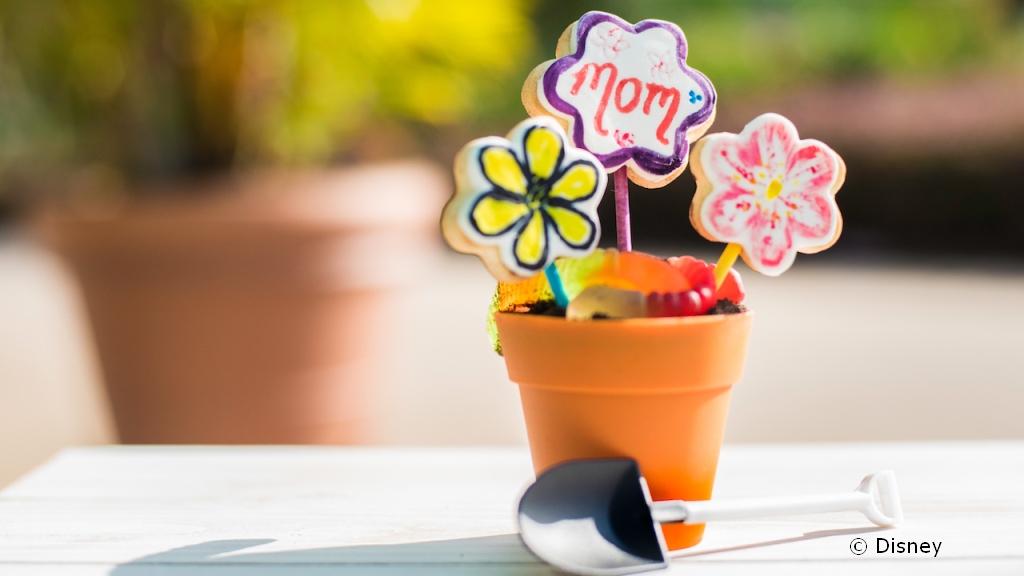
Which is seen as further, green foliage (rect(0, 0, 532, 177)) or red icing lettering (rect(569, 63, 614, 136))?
green foliage (rect(0, 0, 532, 177))

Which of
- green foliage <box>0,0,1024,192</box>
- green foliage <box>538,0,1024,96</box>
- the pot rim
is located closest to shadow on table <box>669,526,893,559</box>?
the pot rim

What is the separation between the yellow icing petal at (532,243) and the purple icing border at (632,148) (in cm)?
8

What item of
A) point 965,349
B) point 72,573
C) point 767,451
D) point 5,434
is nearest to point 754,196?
point 767,451

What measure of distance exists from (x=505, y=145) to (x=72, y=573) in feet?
1.31

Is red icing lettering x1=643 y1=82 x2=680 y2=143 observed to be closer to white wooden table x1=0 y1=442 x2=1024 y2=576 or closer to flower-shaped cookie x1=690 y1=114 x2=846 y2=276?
flower-shaped cookie x1=690 y1=114 x2=846 y2=276

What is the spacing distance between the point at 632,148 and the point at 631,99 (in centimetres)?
4

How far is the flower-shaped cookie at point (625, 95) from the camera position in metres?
0.63

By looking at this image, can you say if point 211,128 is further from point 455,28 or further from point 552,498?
point 552,498

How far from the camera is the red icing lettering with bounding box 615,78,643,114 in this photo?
64cm

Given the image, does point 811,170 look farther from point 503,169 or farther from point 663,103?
point 503,169

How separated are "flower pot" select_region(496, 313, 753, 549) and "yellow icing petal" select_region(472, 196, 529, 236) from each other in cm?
7

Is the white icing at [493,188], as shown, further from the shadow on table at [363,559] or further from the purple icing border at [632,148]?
the shadow on table at [363,559]

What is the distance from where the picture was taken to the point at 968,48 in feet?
24.5

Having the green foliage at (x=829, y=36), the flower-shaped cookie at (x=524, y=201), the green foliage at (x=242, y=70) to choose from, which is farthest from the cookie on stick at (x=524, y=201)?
the green foliage at (x=829, y=36)
